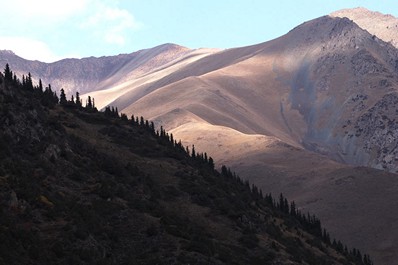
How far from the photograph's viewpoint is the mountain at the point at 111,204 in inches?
1983

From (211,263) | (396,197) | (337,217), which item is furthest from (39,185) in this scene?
(396,197)

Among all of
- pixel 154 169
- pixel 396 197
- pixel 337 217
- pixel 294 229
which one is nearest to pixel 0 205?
pixel 154 169

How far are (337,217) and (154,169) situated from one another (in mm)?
103058

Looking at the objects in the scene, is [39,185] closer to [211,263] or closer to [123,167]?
[211,263]

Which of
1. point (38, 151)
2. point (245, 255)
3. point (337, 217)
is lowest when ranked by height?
point (337, 217)

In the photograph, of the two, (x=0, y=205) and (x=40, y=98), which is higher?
(x=40, y=98)

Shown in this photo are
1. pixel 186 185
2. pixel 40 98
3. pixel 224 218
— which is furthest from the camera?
pixel 40 98

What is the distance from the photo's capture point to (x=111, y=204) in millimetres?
64312

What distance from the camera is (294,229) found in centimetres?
11094

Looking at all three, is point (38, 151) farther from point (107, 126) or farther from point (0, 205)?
point (107, 126)

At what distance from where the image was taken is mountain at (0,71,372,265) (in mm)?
50375

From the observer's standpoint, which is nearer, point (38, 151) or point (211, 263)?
point (211, 263)

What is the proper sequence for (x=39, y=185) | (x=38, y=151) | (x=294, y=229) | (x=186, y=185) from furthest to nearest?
(x=294, y=229) → (x=186, y=185) → (x=38, y=151) → (x=39, y=185)

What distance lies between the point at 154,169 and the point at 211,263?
33.6 metres
